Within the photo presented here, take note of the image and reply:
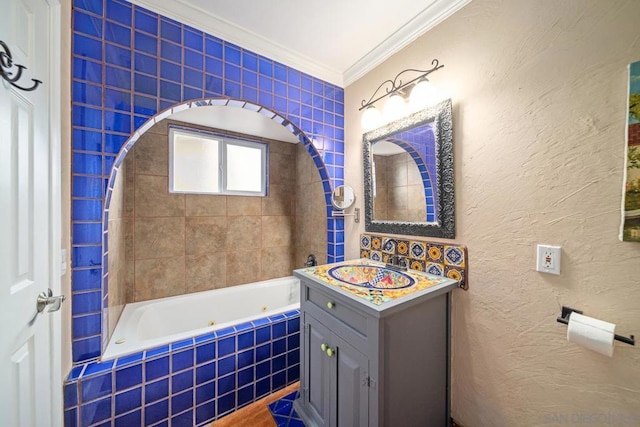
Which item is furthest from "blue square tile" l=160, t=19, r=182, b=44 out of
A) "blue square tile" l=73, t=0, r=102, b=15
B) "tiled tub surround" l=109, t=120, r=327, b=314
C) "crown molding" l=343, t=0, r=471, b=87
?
"crown molding" l=343, t=0, r=471, b=87

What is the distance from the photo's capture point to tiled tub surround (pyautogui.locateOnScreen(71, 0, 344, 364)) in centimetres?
112

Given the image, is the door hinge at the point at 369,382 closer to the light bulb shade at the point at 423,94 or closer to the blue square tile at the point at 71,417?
the blue square tile at the point at 71,417

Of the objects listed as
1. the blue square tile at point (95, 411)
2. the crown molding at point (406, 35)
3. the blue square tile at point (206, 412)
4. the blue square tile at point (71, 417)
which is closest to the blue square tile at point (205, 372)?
the blue square tile at point (206, 412)

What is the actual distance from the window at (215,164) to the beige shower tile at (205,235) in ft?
1.01

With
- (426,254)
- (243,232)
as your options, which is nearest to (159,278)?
(243,232)

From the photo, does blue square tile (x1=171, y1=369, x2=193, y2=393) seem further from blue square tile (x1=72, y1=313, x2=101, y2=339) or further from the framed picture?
the framed picture

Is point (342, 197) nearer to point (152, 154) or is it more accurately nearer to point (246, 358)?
point (246, 358)

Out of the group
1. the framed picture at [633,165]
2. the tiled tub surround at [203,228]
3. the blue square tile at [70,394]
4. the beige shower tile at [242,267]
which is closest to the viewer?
the framed picture at [633,165]

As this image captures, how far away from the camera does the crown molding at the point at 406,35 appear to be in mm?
1281

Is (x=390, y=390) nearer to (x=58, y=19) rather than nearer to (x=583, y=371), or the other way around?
(x=583, y=371)

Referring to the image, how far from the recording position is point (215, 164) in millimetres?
2555

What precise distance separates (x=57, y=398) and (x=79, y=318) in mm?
313

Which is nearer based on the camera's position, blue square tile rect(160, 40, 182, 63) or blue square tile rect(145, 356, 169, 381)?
blue square tile rect(145, 356, 169, 381)

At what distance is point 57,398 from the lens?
0.98 meters
